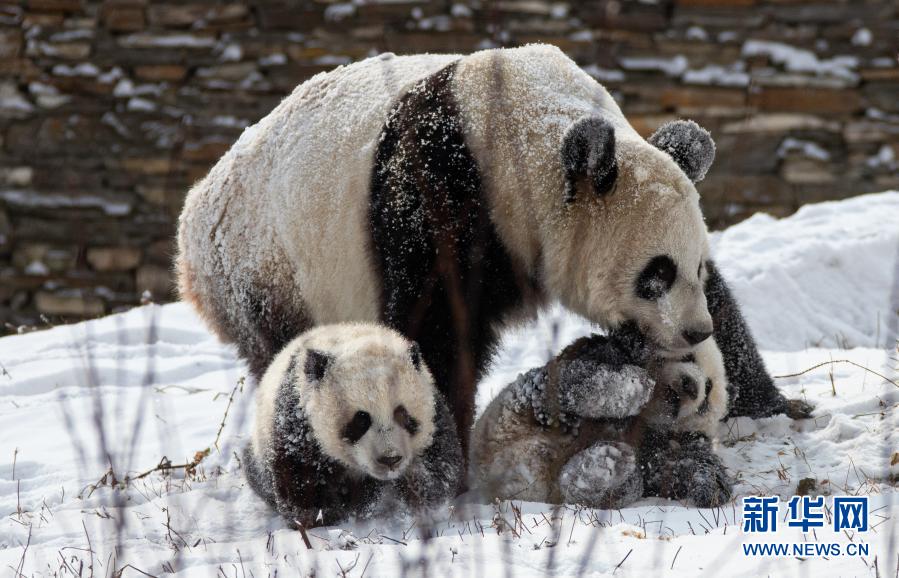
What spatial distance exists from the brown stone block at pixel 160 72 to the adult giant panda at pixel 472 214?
5.44 metres

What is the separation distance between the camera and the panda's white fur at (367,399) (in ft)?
12.3

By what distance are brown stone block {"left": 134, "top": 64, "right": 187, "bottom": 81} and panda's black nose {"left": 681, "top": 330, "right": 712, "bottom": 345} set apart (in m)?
7.00

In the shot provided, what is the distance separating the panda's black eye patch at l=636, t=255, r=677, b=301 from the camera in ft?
13.5

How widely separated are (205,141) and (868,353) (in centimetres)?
635

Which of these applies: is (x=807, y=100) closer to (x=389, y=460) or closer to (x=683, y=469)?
(x=683, y=469)

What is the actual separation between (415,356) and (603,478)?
887 mm

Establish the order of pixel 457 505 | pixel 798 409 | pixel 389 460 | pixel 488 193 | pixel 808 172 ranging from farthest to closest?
pixel 808 172 → pixel 798 409 → pixel 488 193 → pixel 457 505 → pixel 389 460

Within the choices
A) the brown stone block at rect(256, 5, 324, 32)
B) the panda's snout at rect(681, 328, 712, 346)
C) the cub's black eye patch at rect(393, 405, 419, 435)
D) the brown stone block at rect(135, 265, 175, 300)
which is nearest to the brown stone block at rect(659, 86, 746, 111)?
the brown stone block at rect(256, 5, 324, 32)

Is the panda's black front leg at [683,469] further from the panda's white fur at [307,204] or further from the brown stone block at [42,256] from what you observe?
the brown stone block at [42,256]

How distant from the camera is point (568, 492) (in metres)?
4.04

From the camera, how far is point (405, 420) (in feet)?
12.6

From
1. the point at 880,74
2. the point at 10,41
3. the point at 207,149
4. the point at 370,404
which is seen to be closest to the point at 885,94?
the point at 880,74

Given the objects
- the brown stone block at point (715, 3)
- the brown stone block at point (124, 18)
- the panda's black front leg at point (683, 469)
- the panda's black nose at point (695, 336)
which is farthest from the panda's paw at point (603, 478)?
the brown stone block at point (124, 18)

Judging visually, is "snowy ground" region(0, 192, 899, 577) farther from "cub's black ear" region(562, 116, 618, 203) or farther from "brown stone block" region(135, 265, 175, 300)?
"brown stone block" region(135, 265, 175, 300)
